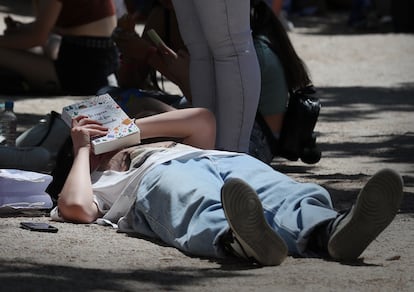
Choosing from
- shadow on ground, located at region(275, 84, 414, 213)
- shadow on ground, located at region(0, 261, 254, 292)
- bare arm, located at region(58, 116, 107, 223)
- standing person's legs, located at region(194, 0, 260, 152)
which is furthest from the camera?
shadow on ground, located at region(275, 84, 414, 213)

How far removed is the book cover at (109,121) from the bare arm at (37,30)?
342 cm

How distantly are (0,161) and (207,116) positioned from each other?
3.95 feet

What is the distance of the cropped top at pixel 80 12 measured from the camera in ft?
27.9

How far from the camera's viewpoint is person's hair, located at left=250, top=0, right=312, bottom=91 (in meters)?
6.17

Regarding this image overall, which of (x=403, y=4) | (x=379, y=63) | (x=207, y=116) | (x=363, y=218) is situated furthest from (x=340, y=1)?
(x=363, y=218)

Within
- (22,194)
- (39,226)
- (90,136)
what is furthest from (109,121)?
(39,226)

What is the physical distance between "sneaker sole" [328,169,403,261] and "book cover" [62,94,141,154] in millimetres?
1257

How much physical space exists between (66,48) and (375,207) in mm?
5159

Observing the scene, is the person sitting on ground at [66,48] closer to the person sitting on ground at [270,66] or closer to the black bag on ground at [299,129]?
the person sitting on ground at [270,66]

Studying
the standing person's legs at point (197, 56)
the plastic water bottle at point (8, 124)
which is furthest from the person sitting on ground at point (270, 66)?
the plastic water bottle at point (8, 124)

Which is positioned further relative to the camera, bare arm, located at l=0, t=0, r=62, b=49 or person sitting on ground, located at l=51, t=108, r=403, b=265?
bare arm, located at l=0, t=0, r=62, b=49

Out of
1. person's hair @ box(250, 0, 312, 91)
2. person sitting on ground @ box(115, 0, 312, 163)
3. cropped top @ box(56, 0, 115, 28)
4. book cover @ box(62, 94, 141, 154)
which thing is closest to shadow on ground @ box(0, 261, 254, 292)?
book cover @ box(62, 94, 141, 154)

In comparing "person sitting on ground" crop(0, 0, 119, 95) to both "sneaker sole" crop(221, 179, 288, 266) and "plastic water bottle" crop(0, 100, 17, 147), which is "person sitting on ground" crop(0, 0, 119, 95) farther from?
"sneaker sole" crop(221, 179, 288, 266)

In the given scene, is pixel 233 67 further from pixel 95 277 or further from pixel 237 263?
pixel 95 277
